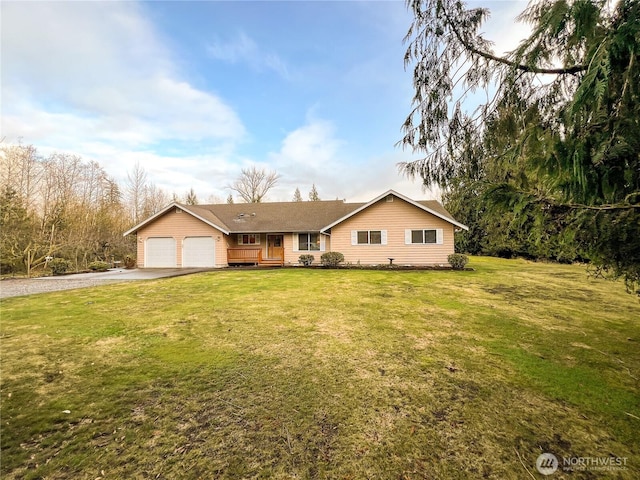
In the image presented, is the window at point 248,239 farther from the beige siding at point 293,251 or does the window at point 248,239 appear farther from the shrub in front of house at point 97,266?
the shrub in front of house at point 97,266

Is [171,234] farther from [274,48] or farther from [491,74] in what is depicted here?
[491,74]

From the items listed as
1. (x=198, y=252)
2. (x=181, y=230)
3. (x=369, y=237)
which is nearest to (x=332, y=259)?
(x=369, y=237)

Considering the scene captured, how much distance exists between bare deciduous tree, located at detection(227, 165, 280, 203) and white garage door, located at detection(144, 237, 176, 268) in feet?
60.2

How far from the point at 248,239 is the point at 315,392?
1732 centimetres

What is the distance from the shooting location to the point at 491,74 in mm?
3506

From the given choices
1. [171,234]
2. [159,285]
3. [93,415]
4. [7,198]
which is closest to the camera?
[93,415]

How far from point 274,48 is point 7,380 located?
513 inches

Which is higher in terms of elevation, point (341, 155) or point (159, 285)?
point (341, 155)

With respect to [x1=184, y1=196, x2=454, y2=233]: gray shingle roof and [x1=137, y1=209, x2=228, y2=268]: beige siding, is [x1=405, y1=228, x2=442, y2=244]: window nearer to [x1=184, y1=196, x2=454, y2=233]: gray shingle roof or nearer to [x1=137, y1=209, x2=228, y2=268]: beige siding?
[x1=184, y1=196, x2=454, y2=233]: gray shingle roof

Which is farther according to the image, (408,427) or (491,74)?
(491,74)

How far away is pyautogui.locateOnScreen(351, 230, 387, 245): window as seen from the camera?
17141mm

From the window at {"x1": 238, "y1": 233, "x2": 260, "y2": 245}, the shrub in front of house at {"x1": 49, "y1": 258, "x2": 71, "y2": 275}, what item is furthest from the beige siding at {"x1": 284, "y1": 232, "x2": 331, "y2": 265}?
the shrub in front of house at {"x1": 49, "y1": 258, "x2": 71, "y2": 275}

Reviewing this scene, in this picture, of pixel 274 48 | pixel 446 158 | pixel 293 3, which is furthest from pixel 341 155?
pixel 446 158

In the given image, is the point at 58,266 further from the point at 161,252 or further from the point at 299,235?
the point at 299,235
